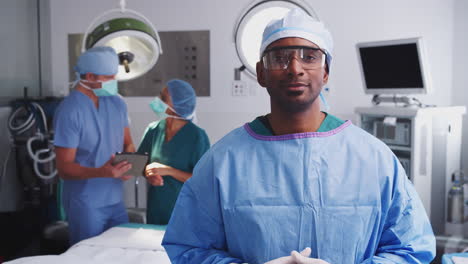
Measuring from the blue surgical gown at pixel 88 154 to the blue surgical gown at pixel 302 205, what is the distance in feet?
5.07

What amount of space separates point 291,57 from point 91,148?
175 cm

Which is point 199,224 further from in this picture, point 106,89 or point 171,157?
point 106,89

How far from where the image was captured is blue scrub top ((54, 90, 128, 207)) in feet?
7.88

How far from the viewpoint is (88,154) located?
2.49 m

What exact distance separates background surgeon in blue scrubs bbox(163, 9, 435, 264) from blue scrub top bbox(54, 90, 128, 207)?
154 cm

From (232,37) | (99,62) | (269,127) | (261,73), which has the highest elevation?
(232,37)

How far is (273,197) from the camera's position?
0.97 metres

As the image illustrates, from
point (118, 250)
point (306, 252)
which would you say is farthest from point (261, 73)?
point (118, 250)

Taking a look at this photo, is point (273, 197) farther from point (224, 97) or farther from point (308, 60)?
point (224, 97)

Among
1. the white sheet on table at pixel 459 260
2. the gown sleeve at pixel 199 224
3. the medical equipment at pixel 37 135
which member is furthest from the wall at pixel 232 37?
the gown sleeve at pixel 199 224

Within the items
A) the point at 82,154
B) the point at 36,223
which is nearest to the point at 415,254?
the point at 82,154

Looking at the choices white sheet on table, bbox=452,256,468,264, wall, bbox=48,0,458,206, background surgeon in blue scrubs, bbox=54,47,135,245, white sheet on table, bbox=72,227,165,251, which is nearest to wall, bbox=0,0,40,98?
wall, bbox=48,0,458,206

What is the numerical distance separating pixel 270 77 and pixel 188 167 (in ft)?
5.42

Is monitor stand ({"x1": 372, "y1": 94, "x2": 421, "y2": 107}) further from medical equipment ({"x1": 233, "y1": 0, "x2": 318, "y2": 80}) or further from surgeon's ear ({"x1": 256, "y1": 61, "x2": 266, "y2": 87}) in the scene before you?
surgeon's ear ({"x1": 256, "y1": 61, "x2": 266, "y2": 87})
